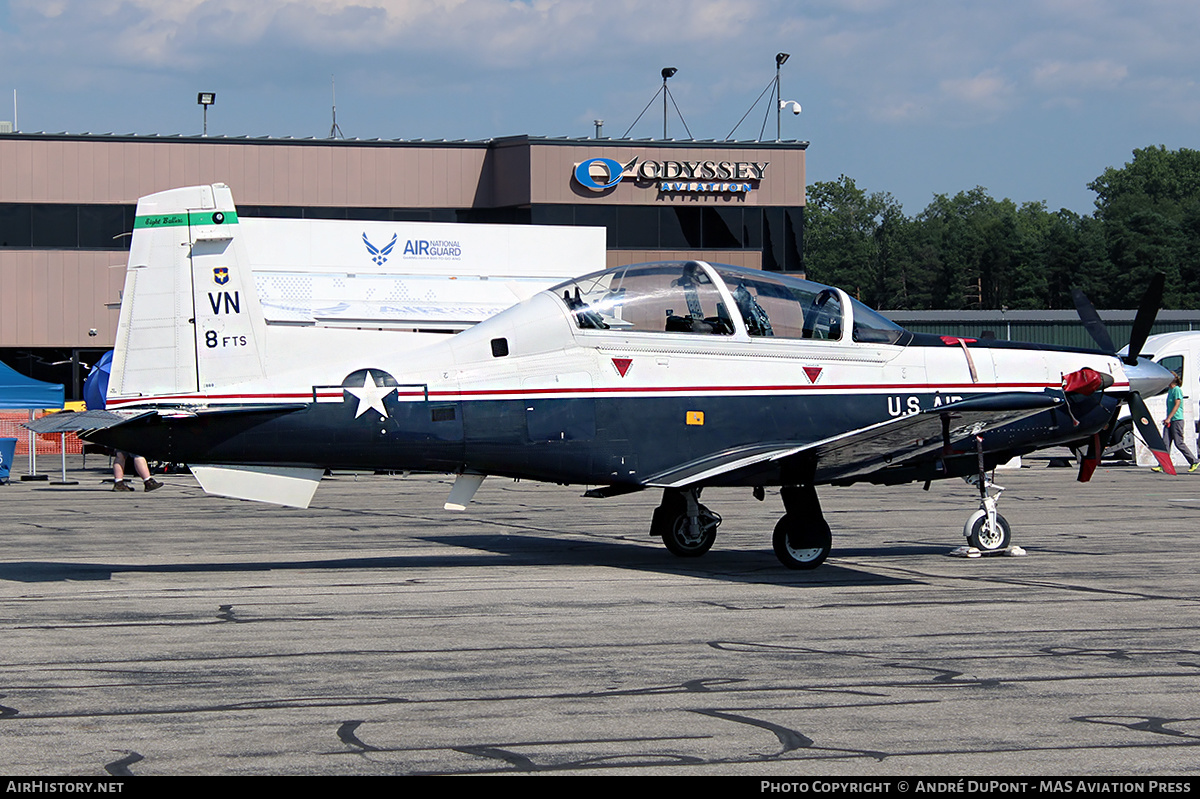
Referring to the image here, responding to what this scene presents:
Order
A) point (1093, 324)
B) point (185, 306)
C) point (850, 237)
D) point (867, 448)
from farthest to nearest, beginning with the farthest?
point (850, 237)
point (1093, 324)
point (867, 448)
point (185, 306)

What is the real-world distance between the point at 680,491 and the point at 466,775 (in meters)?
7.33

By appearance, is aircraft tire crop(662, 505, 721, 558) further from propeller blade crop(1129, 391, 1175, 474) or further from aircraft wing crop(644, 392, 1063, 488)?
propeller blade crop(1129, 391, 1175, 474)

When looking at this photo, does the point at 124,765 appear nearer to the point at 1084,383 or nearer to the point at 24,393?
the point at 1084,383

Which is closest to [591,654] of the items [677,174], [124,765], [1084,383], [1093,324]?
[124,765]

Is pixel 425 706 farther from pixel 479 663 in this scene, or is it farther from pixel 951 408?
pixel 951 408

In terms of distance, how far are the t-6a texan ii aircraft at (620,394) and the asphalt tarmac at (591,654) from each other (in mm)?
994

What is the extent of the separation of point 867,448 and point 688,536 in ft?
8.21

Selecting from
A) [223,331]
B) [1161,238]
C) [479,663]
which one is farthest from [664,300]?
[1161,238]

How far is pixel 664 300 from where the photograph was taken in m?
→ 11.5

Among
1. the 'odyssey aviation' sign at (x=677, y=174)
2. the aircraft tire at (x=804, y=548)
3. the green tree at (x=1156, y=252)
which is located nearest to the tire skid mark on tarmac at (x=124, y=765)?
the aircraft tire at (x=804, y=548)

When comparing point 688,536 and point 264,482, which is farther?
point 688,536

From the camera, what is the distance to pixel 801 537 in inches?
459

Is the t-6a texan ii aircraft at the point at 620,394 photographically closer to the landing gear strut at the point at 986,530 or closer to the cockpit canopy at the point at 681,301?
the cockpit canopy at the point at 681,301

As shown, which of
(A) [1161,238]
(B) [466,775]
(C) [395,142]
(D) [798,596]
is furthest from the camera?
(A) [1161,238]
